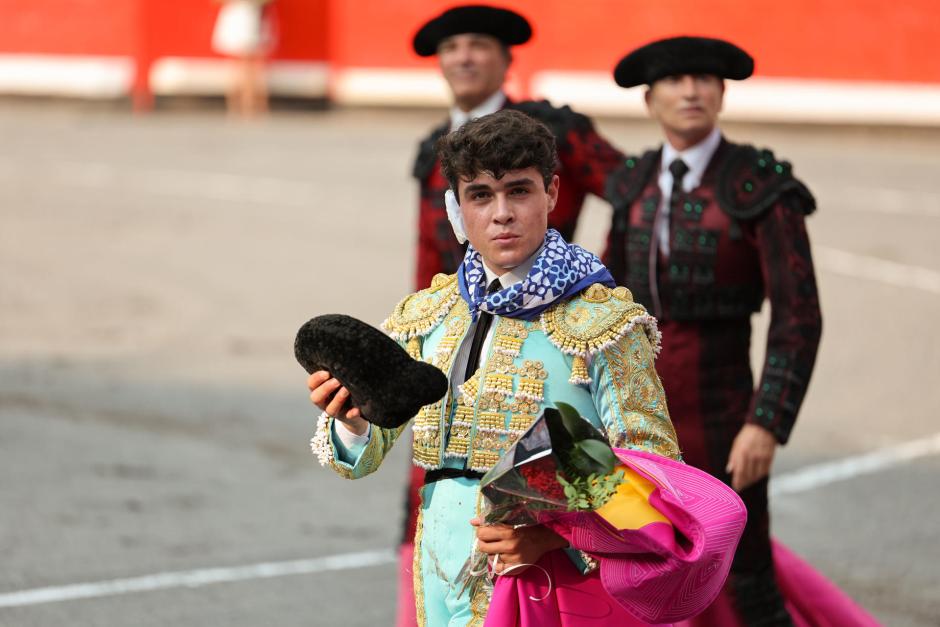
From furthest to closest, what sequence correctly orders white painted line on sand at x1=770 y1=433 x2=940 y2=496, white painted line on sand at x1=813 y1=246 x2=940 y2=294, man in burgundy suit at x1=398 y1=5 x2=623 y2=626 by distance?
white painted line on sand at x1=813 y1=246 x2=940 y2=294, white painted line on sand at x1=770 y1=433 x2=940 y2=496, man in burgundy suit at x1=398 y1=5 x2=623 y2=626

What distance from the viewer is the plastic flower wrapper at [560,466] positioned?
10.7 feet

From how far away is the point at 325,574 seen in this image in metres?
6.86

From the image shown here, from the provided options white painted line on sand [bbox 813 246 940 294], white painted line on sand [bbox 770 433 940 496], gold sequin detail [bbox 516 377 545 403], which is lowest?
white painted line on sand [bbox 770 433 940 496]

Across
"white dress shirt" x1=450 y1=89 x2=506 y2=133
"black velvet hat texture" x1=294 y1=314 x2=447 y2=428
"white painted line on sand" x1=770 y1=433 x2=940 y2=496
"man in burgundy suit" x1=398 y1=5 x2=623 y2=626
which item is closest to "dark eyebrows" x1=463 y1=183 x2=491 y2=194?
"black velvet hat texture" x1=294 y1=314 x2=447 y2=428

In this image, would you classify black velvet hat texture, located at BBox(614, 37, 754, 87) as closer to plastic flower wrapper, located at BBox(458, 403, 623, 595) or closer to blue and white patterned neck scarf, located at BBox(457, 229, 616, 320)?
blue and white patterned neck scarf, located at BBox(457, 229, 616, 320)

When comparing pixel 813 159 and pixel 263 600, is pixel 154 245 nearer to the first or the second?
pixel 813 159

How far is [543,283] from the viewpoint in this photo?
3564mm

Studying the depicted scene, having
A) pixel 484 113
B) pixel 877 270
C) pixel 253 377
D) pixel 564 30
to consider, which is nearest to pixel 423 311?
pixel 484 113

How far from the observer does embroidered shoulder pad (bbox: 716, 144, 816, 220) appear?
16.4ft

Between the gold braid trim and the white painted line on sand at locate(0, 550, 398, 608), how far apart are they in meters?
3.45

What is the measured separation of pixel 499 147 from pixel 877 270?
10.1 m

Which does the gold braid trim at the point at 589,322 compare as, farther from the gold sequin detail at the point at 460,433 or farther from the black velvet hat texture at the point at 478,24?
the black velvet hat texture at the point at 478,24

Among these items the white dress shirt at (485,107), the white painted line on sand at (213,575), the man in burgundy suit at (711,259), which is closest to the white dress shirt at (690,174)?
the man in burgundy suit at (711,259)

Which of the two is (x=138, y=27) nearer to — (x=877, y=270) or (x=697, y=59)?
(x=877, y=270)
